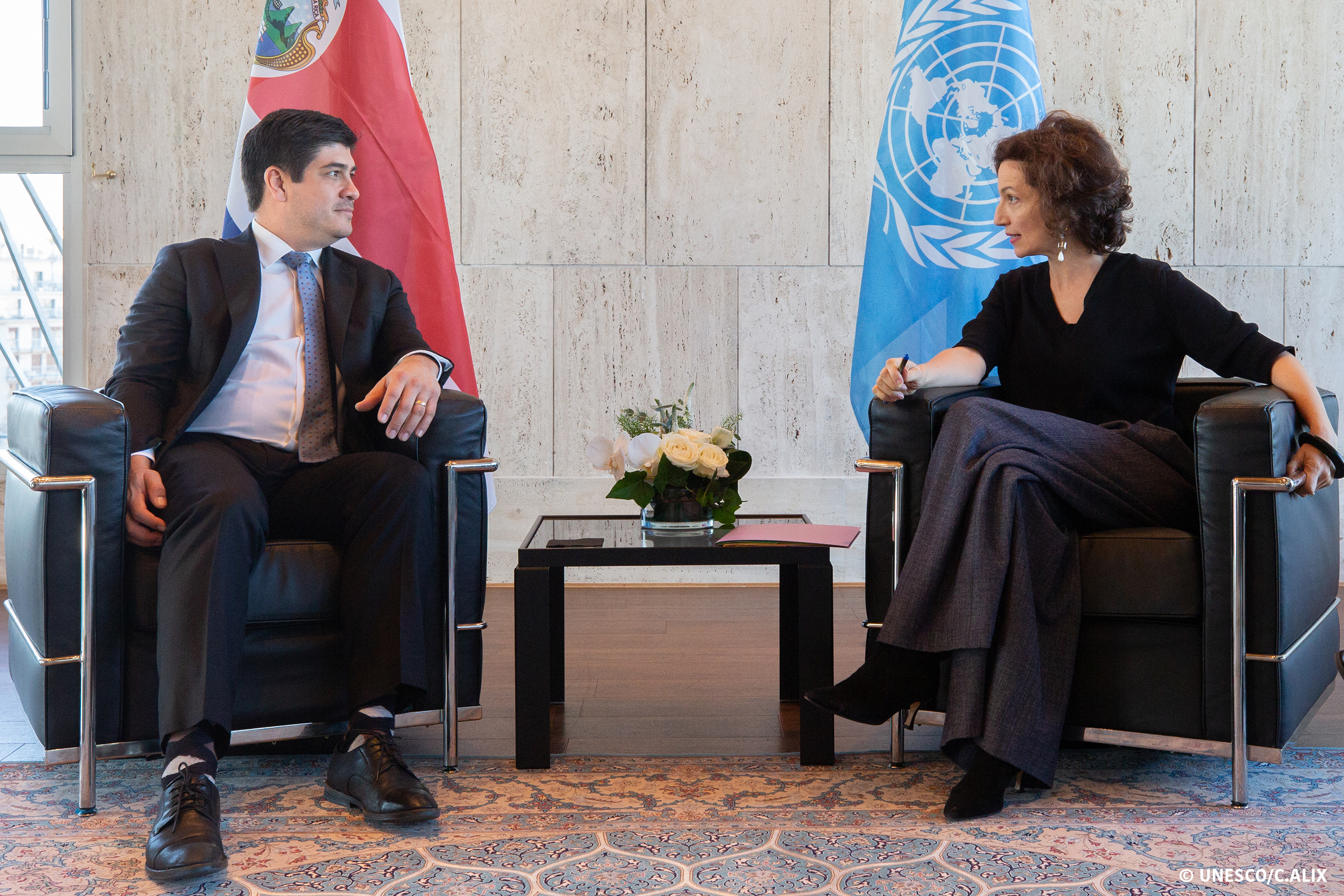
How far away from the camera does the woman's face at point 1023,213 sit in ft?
7.37

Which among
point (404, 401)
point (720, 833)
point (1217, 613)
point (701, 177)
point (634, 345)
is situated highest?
point (701, 177)

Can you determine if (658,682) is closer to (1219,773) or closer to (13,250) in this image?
(1219,773)

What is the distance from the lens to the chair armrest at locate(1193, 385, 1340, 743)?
1753 millimetres

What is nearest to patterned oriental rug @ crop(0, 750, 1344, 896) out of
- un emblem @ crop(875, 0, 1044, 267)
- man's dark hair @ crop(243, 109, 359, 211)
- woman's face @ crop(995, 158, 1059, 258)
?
woman's face @ crop(995, 158, 1059, 258)

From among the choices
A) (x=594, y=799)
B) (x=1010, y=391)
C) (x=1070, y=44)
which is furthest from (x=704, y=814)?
(x=1070, y=44)

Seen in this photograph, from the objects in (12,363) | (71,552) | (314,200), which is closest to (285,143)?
(314,200)

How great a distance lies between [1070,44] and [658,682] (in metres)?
2.83

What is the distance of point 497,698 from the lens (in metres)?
2.54

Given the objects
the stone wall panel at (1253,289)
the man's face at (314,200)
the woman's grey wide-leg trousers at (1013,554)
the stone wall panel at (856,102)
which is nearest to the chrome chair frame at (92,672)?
the man's face at (314,200)

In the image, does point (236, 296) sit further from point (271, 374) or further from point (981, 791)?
point (981, 791)

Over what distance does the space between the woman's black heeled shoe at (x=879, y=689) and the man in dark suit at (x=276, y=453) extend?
716mm

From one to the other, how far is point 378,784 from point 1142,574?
1347 mm

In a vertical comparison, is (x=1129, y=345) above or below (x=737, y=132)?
below

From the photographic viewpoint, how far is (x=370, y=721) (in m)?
1.85
